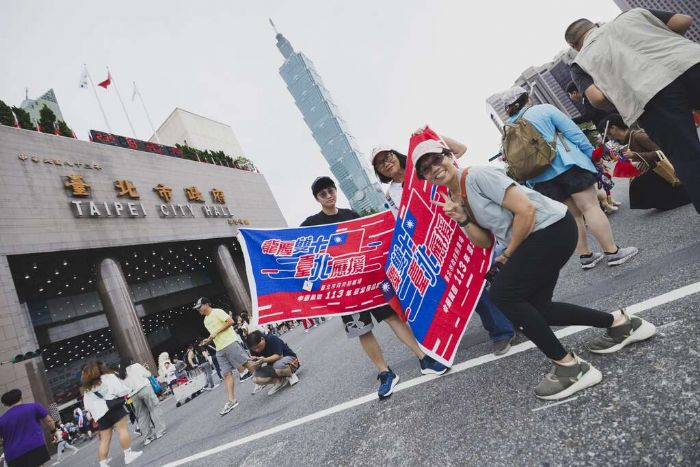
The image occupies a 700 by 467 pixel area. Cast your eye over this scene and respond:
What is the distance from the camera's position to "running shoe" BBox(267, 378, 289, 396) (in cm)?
510

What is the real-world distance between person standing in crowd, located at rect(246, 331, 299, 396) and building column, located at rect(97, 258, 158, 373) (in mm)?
15387

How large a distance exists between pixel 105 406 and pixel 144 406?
115 centimetres

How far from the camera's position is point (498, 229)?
187cm

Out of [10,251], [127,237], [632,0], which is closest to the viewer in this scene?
[10,251]

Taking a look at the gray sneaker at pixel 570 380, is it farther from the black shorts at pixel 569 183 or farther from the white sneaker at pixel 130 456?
the white sneaker at pixel 130 456

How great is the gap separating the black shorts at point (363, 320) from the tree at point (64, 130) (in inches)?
926

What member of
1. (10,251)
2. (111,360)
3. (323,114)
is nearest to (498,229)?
(10,251)

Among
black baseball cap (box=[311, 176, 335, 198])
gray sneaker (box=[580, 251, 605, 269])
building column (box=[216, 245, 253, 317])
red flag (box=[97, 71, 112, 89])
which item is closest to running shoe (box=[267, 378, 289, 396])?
black baseball cap (box=[311, 176, 335, 198])

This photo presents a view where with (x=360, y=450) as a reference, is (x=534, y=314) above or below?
above

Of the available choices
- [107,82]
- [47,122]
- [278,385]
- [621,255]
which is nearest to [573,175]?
[621,255]

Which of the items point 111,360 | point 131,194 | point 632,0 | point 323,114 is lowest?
point 111,360

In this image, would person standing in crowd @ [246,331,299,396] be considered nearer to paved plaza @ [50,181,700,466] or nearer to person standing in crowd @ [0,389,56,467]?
paved plaza @ [50,181,700,466]

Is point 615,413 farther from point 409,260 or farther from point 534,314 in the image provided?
point 409,260

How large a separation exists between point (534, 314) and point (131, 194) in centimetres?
2373
